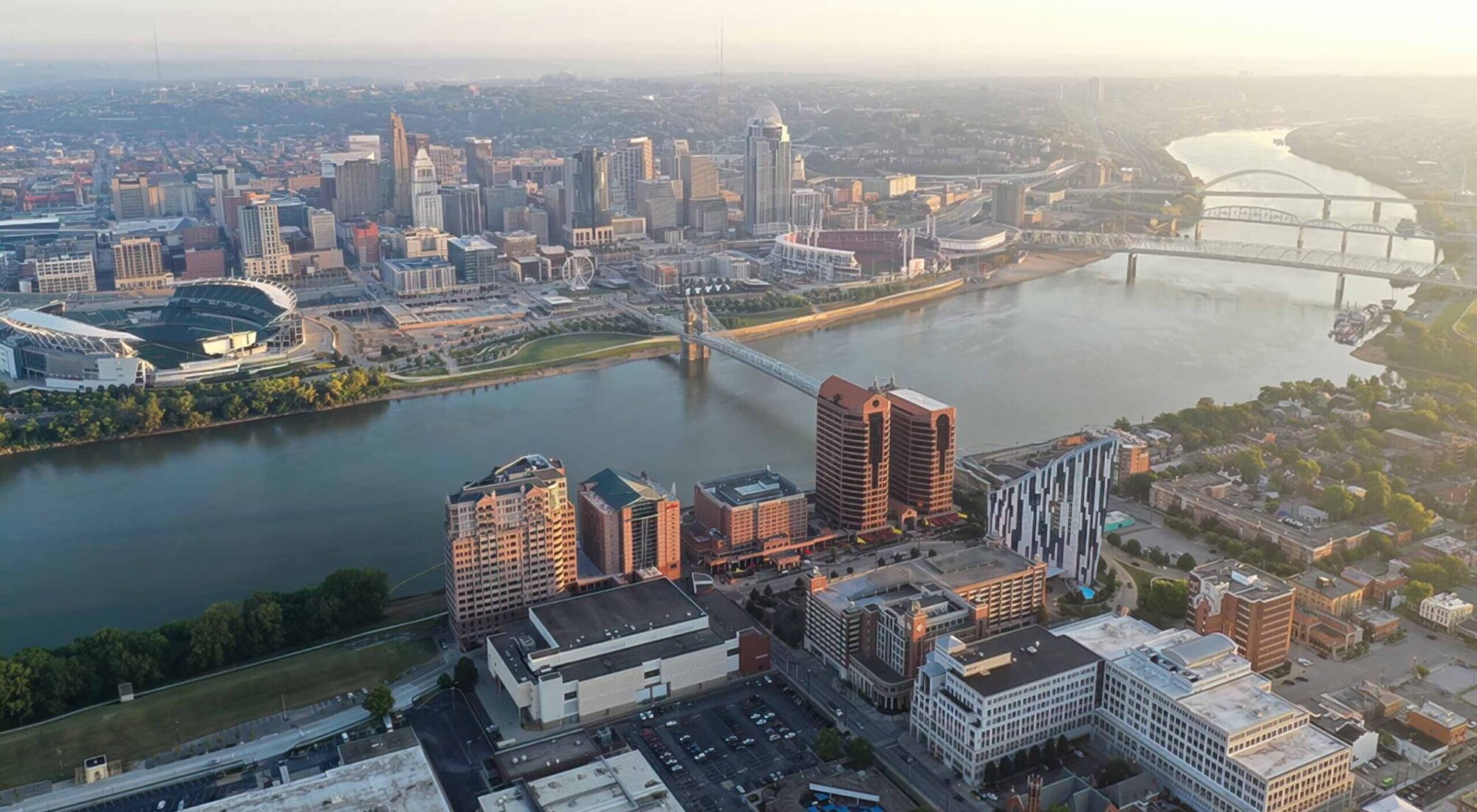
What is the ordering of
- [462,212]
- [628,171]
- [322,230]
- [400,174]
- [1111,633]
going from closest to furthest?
[1111,633] < [322,230] < [462,212] < [400,174] < [628,171]

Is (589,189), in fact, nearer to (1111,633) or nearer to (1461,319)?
(1461,319)

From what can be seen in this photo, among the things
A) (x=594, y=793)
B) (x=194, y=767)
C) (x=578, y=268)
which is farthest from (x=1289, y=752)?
(x=578, y=268)

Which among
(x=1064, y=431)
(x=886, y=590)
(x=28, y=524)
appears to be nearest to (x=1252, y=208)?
(x=1064, y=431)

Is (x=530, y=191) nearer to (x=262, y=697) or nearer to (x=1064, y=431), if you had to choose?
(x=1064, y=431)

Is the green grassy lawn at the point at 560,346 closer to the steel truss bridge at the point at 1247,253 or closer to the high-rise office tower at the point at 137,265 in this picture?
the high-rise office tower at the point at 137,265

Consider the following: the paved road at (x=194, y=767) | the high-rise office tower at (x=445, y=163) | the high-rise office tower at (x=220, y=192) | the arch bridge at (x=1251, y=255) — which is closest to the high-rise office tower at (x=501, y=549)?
the paved road at (x=194, y=767)

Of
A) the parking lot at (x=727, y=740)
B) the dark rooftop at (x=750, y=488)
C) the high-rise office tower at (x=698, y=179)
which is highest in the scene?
the high-rise office tower at (x=698, y=179)

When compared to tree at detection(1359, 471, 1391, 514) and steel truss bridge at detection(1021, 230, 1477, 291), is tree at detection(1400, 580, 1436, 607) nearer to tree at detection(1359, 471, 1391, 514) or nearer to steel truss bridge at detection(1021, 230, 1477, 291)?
tree at detection(1359, 471, 1391, 514)
